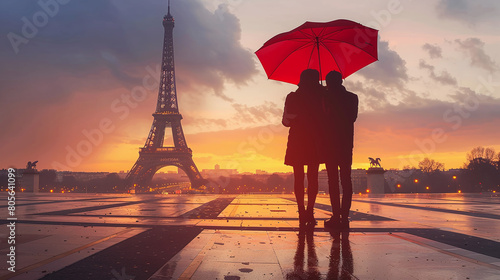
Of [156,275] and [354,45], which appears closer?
[156,275]

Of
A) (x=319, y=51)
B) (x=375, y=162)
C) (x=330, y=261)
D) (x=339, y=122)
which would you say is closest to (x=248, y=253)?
(x=330, y=261)

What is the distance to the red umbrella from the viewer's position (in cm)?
614

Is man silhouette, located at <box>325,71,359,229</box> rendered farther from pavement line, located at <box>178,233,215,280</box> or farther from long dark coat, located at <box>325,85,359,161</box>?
pavement line, located at <box>178,233,215,280</box>

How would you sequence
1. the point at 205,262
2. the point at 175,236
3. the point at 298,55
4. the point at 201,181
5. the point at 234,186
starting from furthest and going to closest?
the point at 234,186
the point at 201,181
the point at 298,55
the point at 175,236
the point at 205,262

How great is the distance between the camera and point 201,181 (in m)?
69.9

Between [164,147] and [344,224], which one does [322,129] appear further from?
[164,147]

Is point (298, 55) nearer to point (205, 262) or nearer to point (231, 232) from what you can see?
point (231, 232)

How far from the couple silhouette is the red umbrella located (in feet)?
2.59

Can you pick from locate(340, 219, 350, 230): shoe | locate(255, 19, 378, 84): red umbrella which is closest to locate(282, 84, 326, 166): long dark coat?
locate(255, 19, 378, 84): red umbrella

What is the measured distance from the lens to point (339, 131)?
17.8 ft

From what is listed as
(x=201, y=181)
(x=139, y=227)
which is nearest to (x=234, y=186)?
(x=201, y=181)

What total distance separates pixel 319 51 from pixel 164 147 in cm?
6654

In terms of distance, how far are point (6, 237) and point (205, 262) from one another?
4.00 m

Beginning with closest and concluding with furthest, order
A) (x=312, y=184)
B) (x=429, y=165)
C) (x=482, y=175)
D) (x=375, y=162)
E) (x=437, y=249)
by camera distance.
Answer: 1. (x=437, y=249)
2. (x=312, y=184)
3. (x=375, y=162)
4. (x=482, y=175)
5. (x=429, y=165)
